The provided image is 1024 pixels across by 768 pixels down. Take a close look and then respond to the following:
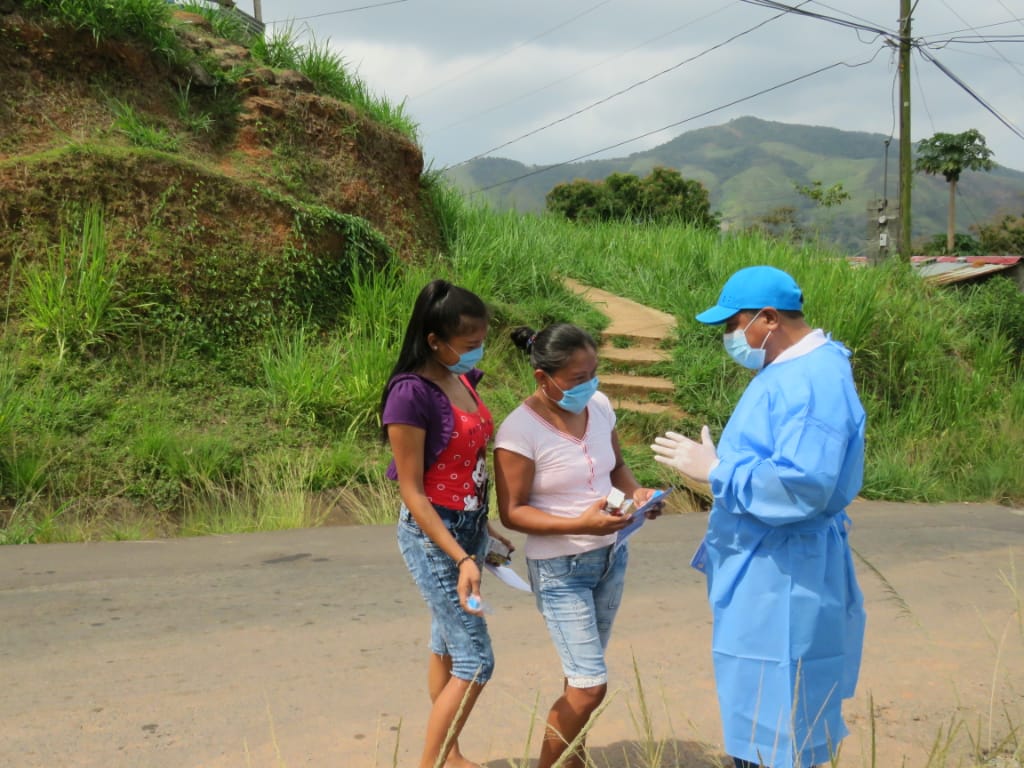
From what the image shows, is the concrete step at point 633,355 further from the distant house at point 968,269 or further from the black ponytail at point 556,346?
the black ponytail at point 556,346

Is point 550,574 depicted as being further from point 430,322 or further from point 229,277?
point 229,277

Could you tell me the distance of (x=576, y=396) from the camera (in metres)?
2.96

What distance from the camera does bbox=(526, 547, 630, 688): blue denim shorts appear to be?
285 centimetres

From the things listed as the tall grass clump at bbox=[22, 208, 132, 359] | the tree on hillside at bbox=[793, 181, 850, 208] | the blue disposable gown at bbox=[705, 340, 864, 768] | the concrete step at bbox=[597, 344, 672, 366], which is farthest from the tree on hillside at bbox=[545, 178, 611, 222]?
the blue disposable gown at bbox=[705, 340, 864, 768]

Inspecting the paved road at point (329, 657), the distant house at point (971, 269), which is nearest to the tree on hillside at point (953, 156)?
the distant house at point (971, 269)

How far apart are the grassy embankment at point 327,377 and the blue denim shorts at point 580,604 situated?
4.34 metres

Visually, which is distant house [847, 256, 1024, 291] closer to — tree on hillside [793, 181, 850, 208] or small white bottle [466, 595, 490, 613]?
tree on hillside [793, 181, 850, 208]

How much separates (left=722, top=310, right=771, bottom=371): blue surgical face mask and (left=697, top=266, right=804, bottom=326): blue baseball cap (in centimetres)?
5

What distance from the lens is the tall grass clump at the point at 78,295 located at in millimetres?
7879

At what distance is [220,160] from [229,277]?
1.93 meters

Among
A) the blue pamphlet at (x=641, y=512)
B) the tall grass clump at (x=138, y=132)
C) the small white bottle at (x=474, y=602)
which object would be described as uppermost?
the tall grass clump at (x=138, y=132)

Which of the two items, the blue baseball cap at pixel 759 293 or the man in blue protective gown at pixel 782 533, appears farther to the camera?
the blue baseball cap at pixel 759 293

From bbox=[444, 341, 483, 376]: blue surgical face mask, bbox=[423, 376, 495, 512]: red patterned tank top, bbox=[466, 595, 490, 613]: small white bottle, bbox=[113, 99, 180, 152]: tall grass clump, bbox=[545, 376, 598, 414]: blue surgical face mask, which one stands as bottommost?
bbox=[466, 595, 490, 613]: small white bottle

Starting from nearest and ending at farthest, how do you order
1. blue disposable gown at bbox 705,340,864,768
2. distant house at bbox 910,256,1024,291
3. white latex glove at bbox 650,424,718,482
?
1. blue disposable gown at bbox 705,340,864,768
2. white latex glove at bbox 650,424,718,482
3. distant house at bbox 910,256,1024,291
